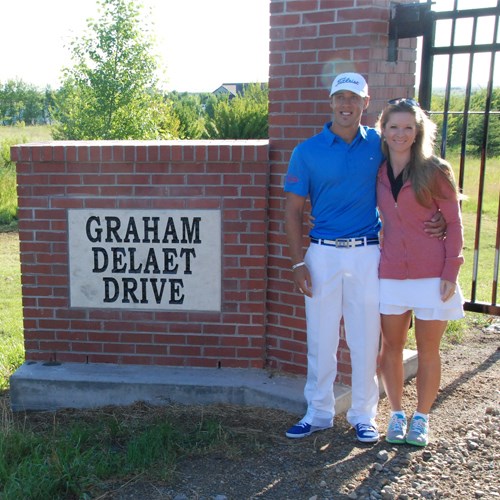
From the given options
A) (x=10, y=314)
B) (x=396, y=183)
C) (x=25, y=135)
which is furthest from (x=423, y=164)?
(x=25, y=135)

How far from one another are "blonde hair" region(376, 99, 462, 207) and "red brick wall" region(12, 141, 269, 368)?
1.11 m

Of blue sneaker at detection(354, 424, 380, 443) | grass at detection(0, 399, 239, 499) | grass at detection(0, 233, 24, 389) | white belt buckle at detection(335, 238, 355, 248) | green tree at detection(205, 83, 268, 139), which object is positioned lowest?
grass at detection(0, 233, 24, 389)

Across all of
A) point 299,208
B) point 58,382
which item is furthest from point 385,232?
point 58,382

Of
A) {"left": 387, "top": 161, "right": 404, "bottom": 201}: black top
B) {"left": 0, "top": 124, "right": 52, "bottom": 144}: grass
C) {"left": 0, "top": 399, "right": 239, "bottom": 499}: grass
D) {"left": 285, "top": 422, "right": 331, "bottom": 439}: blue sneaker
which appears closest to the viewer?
{"left": 0, "top": 399, "right": 239, "bottom": 499}: grass

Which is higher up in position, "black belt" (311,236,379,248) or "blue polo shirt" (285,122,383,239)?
"blue polo shirt" (285,122,383,239)

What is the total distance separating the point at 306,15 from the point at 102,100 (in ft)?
27.4

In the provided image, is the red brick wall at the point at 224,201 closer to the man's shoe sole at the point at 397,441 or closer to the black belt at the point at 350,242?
the man's shoe sole at the point at 397,441

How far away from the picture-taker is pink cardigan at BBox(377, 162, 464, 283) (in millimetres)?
3340

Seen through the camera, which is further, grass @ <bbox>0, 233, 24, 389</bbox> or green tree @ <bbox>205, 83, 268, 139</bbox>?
green tree @ <bbox>205, 83, 268, 139</bbox>

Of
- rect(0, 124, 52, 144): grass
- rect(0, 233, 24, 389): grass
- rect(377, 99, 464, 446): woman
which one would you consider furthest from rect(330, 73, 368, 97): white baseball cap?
rect(0, 124, 52, 144): grass

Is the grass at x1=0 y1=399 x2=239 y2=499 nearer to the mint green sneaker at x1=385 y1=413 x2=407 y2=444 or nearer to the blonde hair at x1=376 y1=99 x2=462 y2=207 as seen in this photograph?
the mint green sneaker at x1=385 y1=413 x2=407 y2=444

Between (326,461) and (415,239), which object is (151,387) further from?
(415,239)

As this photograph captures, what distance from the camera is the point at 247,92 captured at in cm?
2147

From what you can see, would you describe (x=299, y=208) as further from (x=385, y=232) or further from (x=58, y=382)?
(x=58, y=382)
